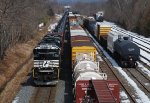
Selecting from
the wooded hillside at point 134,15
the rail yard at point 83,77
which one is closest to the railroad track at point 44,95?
the rail yard at point 83,77

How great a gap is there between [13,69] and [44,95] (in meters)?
10.2

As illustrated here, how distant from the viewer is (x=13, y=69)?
34781 millimetres

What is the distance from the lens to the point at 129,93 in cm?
2536

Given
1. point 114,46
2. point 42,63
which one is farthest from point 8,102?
point 114,46

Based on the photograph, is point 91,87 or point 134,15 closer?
point 91,87

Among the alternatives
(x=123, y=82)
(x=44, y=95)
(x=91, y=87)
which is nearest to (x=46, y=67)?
(x=44, y=95)

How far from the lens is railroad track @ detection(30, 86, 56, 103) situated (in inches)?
944

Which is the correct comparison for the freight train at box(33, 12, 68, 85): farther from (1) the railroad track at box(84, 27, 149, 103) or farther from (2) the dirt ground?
(1) the railroad track at box(84, 27, 149, 103)

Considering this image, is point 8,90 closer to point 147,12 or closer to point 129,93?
point 129,93

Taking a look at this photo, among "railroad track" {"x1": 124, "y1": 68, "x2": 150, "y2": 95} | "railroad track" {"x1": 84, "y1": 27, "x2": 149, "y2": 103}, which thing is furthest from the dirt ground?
"railroad track" {"x1": 124, "y1": 68, "x2": 150, "y2": 95}

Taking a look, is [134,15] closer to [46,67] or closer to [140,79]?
[140,79]

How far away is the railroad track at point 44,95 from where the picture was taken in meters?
24.0

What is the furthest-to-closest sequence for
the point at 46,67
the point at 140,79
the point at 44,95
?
the point at 140,79 < the point at 46,67 < the point at 44,95

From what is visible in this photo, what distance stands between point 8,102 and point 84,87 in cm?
640
